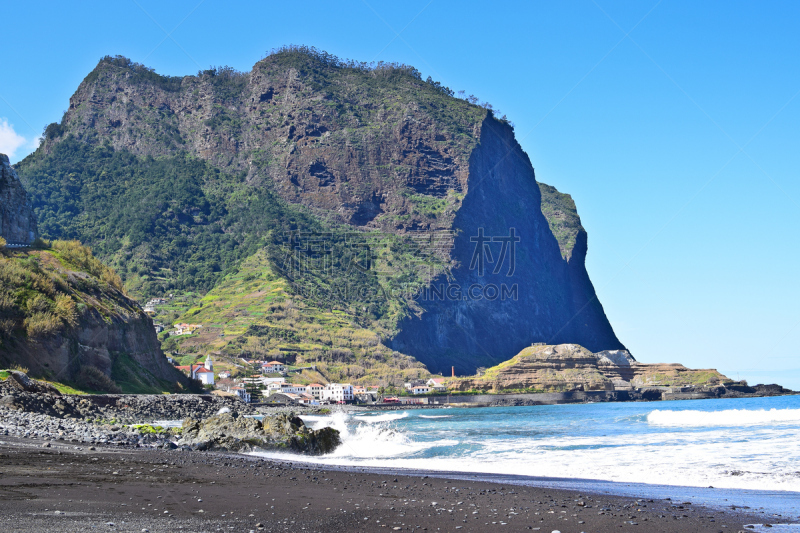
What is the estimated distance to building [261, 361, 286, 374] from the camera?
14075 cm

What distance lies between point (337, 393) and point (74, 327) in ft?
304

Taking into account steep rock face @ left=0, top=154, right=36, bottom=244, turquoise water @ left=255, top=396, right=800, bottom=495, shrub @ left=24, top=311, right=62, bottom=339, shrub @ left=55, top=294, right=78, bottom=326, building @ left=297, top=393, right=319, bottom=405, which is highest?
steep rock face @ left=0, top=154, right=36, bottom=244

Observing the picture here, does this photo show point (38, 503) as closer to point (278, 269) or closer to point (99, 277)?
point (99, 277)

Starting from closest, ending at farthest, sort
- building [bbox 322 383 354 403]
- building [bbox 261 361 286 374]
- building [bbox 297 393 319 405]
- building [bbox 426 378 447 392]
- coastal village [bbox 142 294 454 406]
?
1. coastal village [bbox 142 294 454 406]
2. building [bbox 297 393 319 405]
3. building [bbox 322 383 354 403]
4. building [bbox 261 361 286 374]
5. building [bbox 426 378 447 392]

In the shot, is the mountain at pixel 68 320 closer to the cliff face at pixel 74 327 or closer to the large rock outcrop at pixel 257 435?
the cliff face at pixel 74 327

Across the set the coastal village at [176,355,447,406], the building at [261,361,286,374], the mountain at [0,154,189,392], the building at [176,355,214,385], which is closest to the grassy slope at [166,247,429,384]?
the building at [261,361,286,374]

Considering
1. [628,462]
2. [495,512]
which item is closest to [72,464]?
[495,512]

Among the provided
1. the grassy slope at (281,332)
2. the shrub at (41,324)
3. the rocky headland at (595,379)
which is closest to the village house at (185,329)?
the grassy slope at (281,332)

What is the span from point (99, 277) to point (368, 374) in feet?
337

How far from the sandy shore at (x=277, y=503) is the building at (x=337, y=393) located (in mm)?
122183

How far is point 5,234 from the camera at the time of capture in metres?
72.3

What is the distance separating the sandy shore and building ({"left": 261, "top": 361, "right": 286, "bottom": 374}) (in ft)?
409

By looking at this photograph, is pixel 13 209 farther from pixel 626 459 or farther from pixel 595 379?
pixel 595 379

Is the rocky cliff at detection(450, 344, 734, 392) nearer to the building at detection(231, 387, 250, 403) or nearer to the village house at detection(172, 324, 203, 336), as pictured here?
the building at detection(231, 387, 250, 403)
